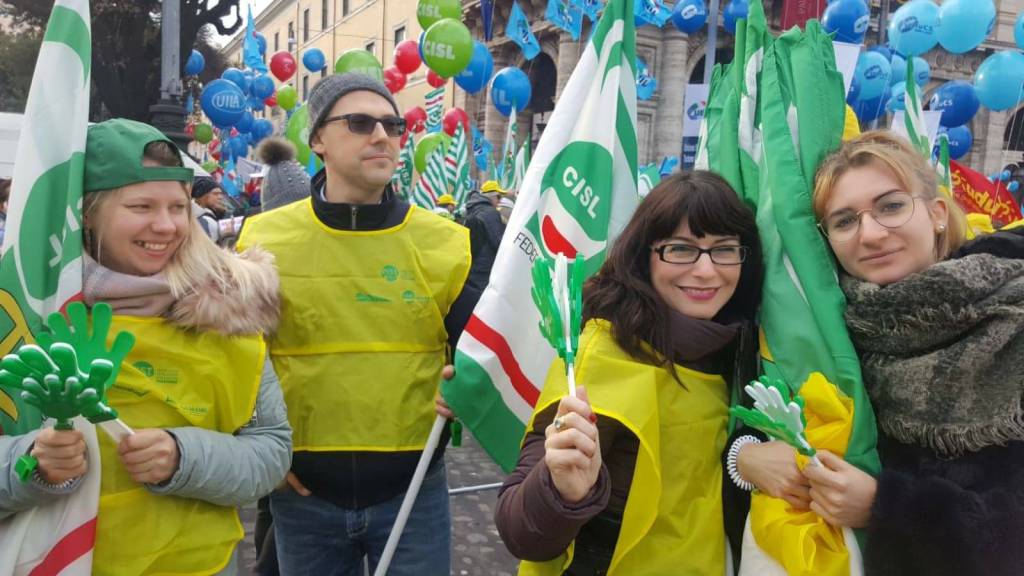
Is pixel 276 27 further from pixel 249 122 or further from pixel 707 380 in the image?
pixel 707 380

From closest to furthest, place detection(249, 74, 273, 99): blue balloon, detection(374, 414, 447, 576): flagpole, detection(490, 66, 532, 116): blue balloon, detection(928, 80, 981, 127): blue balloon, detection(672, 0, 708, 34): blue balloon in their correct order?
detection(374, 414, 447, 576): flagpole
detection(928, 80, 981, 127): blue balloon
detection(672, 0, 708, 34): blue balloon
detection(490, 66, 532, 116): blue balloon
detection(249, 74, 273, 99): blue balloon

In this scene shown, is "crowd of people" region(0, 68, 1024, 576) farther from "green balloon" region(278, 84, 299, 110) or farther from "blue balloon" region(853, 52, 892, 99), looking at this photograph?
"green balloon" region(278, 84, 299, 110)

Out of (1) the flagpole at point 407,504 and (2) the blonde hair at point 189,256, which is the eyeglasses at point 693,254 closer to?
(1) the flagpole at point 407,504

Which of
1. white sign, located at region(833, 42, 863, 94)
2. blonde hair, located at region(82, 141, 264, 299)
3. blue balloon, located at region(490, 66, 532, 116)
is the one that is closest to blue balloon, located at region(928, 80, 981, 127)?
blue balloon, located at region(490, 66, 532, 116)

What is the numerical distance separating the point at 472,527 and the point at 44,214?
10.7 ft

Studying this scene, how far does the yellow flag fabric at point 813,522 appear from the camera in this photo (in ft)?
4.68

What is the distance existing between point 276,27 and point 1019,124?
38728 mm

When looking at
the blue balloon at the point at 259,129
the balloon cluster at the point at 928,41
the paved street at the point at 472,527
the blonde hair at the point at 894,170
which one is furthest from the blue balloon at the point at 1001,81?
the blue balloon at the point at 259,129

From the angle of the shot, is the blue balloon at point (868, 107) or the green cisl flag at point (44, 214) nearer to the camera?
the green cisl flag at point (44, 214)

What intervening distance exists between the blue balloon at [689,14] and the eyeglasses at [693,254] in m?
12.2

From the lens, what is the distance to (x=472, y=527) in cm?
437

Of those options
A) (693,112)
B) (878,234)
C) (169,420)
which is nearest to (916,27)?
(693,112)

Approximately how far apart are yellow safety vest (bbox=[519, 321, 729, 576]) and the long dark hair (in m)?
0.05

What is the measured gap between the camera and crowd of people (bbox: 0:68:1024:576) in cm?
139
